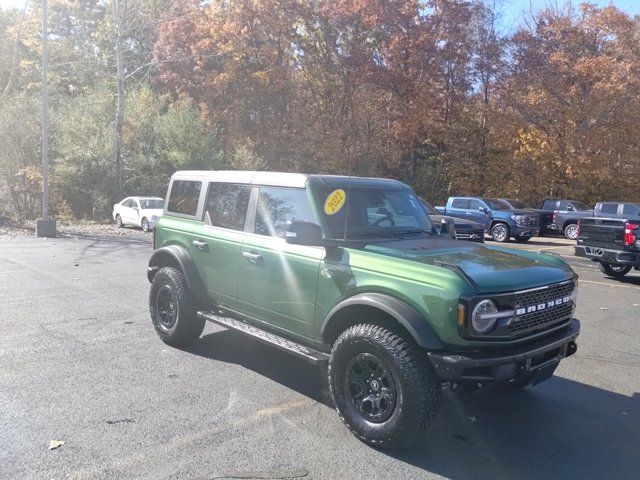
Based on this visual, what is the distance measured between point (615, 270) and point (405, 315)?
32.7ft

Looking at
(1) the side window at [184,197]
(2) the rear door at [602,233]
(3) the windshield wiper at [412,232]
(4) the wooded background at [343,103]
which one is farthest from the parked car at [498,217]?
(3) the windshield wiper at [412,232]

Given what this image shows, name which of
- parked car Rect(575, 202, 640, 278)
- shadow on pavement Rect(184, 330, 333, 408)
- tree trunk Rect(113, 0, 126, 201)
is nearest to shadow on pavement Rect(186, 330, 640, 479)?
shadow on pavement Rect(184, 330, 333, 408)

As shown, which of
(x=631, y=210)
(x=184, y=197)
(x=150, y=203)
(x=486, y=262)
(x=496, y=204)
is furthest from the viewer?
(x=150, y=203)

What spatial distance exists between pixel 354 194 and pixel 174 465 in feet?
8.57

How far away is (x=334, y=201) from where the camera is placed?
4.67 metres

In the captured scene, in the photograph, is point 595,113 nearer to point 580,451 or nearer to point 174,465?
point 580,451

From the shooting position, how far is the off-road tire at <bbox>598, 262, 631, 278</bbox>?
11.7 meters

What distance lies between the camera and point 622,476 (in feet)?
11.7

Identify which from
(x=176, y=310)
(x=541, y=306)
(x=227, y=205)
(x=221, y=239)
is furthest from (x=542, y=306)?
(x=176, y=310)

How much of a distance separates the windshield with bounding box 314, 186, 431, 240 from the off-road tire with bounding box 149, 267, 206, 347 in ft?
6.51

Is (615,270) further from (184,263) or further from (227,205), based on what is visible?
(184,263)

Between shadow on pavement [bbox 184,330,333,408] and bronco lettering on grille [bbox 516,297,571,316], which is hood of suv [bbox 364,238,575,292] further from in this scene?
shadow on pavement [bbox 184,330,333,408]

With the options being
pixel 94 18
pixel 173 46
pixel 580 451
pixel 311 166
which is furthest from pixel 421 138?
pixel 580 451

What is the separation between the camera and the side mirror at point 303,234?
4.20 m
